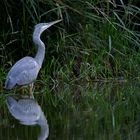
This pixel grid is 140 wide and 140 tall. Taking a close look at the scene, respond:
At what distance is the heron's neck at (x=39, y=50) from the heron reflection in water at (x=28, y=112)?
89cm

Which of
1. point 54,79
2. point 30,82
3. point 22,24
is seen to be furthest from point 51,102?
point 22,24

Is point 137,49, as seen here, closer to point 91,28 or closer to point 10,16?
point 91,28

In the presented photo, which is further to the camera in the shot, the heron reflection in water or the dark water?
the heron reflection in water

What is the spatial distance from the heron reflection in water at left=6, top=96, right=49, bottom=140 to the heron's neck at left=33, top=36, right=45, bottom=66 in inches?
35.1

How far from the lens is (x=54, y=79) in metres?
11.2

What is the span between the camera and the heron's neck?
35.7 feet

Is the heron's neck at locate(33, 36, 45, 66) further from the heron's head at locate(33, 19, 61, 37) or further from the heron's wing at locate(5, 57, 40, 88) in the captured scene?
the heron's wing at locate(5, 57, 40, 88)

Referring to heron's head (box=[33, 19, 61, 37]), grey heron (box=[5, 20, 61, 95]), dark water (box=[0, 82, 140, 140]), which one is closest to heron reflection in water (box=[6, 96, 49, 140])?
dark water (box=[0, 82, 140, 140])

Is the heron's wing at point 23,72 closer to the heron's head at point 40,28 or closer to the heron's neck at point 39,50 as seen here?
the heron's neck at point 39,50

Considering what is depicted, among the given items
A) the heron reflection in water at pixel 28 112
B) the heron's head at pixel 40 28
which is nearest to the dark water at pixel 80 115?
the heron reflection in water at pixel 28 112

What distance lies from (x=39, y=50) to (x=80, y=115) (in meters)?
2.68

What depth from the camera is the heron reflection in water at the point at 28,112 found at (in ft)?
25.4

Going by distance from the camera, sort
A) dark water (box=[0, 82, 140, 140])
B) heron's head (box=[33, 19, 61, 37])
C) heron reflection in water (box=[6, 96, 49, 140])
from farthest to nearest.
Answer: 1. heron's head (box=[33, 19, 61, 37])
2. heron reflection in water (box=[6, 96, 49, 140])
3. dark water (box=[0, 82, 140, 140])

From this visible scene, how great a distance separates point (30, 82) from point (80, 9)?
1981mm
